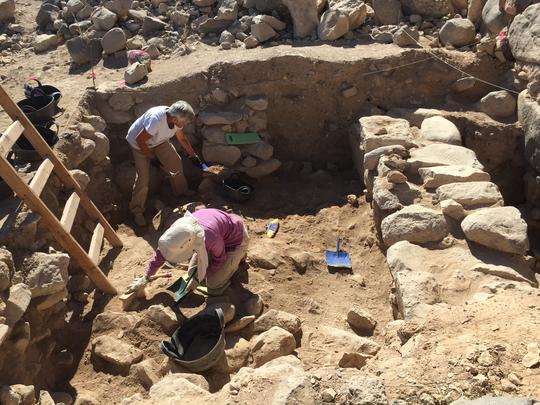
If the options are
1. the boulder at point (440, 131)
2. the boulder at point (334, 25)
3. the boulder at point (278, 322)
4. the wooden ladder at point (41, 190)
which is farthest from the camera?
the boulder at point (334, 25)

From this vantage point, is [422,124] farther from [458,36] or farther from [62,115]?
[62,115]

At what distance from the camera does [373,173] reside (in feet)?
22.9

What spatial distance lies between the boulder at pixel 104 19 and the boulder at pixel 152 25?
0.47 meters

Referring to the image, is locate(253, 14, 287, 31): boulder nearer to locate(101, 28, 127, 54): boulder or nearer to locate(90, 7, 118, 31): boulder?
locate(101, 28, 127, 54): boulder

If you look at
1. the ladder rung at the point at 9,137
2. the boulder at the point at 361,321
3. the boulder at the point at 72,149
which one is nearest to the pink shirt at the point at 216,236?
the boulder at the point at 361,321

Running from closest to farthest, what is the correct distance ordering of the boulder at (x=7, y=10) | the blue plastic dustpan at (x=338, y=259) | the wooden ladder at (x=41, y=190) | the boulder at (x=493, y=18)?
1. the wooden ladder at (x=41, y=190)
2. the blue plastic dustpan at (x=338, y=259)
3. the boulder at (x=493, y=18)
4. the boulder at (x=7, y=10)

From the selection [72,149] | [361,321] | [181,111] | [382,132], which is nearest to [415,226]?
[361,321]

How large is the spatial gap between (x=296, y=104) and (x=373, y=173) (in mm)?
1820

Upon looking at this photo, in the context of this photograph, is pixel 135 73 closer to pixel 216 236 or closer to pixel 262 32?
pixel 262 32

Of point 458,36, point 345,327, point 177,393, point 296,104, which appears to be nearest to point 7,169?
point 177,393

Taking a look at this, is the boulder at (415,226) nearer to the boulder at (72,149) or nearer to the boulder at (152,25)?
the boulder at (72,149)

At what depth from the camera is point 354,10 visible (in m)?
8.33

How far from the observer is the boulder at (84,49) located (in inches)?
344

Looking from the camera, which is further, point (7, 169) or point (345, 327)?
point (345, 327)
